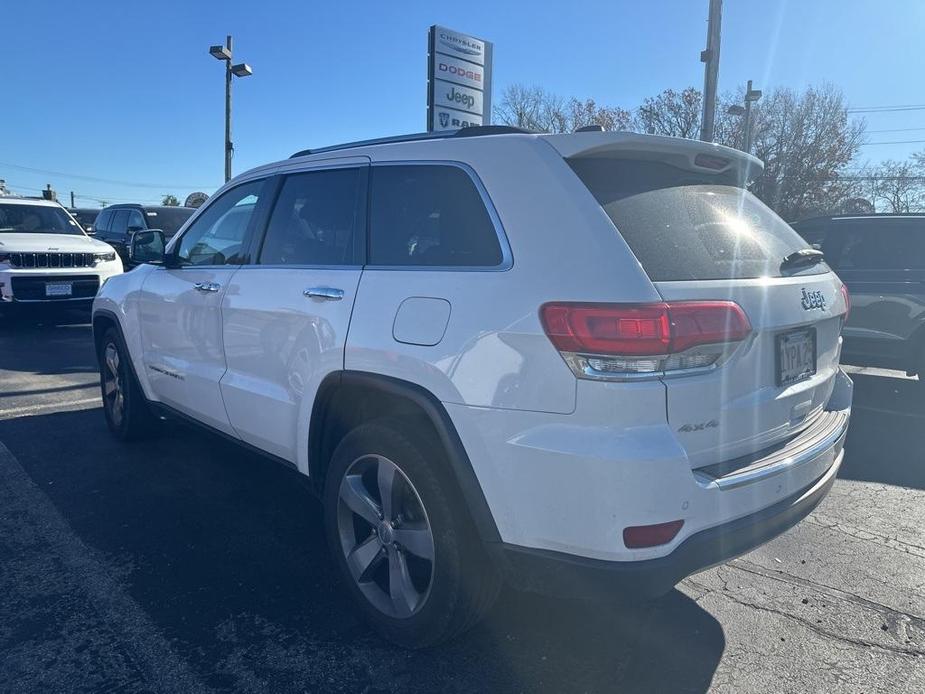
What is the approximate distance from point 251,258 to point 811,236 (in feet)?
21.9

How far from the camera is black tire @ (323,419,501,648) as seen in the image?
8.24 feet

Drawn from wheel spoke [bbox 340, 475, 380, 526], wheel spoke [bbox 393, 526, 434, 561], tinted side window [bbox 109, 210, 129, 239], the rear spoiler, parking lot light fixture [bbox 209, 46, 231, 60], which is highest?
parking lot light fixture [bbox 209, 46, 231, 60]

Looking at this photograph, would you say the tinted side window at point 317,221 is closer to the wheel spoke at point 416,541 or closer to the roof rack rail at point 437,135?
the roof rack rail at point 437,135

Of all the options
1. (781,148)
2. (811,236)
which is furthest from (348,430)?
(781,148)

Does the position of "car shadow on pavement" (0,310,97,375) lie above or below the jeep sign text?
below

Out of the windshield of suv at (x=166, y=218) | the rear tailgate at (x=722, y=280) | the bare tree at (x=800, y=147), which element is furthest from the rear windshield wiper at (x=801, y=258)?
the bare tree at (x=800, y=147)

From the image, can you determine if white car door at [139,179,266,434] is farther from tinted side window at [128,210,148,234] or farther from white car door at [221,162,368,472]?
tinted side window at [128,210,148,234]

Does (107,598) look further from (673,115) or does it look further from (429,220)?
(673,115)

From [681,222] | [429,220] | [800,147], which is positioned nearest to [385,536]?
[429,220]

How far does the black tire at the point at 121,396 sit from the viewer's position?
5.01 meters

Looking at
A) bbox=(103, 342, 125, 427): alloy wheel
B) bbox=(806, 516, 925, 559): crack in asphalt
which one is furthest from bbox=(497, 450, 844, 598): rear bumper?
bbox=(103, 342, 125, 427): alloy wheel

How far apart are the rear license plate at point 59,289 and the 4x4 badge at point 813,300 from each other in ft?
34.4

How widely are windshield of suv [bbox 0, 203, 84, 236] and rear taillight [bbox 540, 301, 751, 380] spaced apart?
11.4 metres

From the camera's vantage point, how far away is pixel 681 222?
2.52 m
